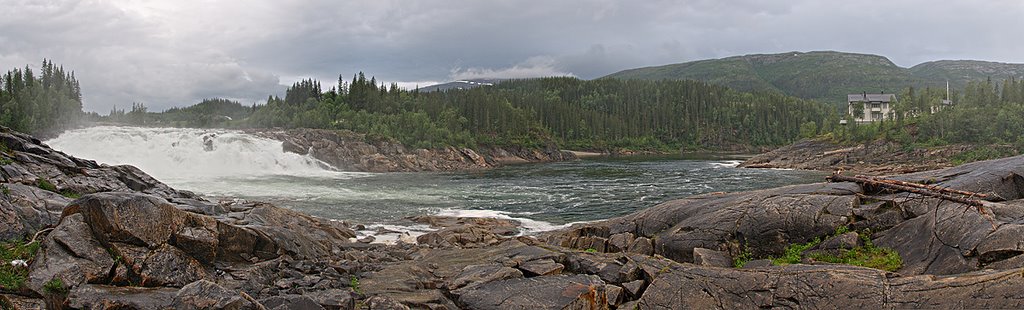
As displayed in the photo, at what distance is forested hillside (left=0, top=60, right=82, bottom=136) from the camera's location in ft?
257

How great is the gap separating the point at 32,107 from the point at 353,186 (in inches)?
2535

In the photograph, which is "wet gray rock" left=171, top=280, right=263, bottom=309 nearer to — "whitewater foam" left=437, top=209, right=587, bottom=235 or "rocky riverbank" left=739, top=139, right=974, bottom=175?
"whitewater foam" left=437, top=209, right=587, bottom=235

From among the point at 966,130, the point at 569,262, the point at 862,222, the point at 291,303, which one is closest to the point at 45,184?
the point at 291,303

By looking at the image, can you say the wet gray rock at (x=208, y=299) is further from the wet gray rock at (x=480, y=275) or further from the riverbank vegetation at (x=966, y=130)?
the riverbank vegetation at (x=966, y=130)

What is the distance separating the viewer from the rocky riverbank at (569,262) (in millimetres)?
10812

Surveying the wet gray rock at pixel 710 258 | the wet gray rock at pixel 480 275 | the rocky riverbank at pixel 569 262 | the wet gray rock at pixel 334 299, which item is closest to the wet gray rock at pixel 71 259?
the rocky riverbank at pixel 569 262

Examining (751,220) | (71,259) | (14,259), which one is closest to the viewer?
(71,259)

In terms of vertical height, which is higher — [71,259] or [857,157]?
[71,259]

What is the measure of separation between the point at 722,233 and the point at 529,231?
12.7 m

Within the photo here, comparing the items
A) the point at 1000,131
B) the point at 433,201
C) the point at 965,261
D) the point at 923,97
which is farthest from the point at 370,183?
the point at 923,97

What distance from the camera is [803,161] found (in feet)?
292

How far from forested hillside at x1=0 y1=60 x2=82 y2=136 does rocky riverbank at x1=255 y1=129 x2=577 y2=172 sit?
2966 cm

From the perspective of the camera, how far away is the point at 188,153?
70.6m

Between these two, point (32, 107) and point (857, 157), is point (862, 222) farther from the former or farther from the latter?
point (32, 107)
